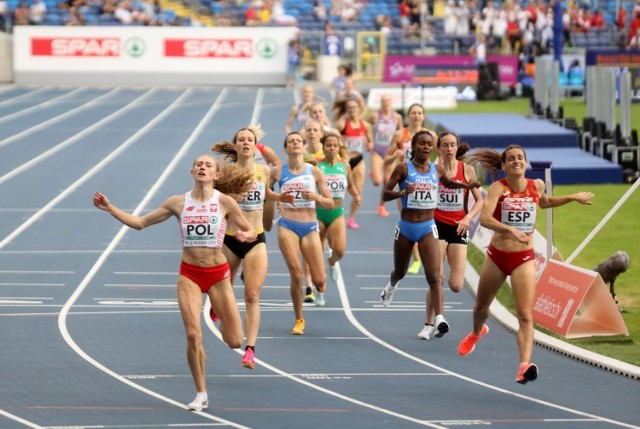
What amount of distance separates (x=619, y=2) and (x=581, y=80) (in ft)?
23.9

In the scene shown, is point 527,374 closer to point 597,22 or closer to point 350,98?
point 350,98

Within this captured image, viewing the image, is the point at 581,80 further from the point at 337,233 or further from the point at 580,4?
the point at 337,233

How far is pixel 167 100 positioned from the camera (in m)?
43.2

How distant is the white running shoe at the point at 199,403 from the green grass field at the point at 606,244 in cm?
390

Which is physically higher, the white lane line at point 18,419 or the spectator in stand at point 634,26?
the spectator in stand at point 634,26

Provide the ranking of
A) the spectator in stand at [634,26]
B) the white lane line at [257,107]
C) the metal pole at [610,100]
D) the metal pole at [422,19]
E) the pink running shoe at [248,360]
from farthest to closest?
1. the spectator in stand at [634,26]
2. the metal pole at [422,19]
3. the white lane line at [257,107]
4. the metal pole at [610,100]
5. the pink running shoe at [248,360]

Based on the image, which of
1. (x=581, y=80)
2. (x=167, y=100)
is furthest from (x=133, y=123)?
(x=581, y=80)

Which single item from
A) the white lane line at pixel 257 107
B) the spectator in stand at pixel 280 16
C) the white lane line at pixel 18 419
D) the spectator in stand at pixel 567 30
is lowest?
the white lane line at pixel 257 107

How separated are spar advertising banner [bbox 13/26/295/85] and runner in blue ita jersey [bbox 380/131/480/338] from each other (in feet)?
116

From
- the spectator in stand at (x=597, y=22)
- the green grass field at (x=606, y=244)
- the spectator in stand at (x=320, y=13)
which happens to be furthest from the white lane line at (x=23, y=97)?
the green grass field at (x=606, y=244)

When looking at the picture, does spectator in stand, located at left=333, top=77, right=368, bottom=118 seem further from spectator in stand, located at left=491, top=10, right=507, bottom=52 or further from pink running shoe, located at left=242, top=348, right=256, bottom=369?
spectator in stand, located at left=491, top=10, right=507, bottom=52

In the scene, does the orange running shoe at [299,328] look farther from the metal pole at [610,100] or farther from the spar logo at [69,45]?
the spar logo at [69,45]

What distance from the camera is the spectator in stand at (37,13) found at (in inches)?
1953

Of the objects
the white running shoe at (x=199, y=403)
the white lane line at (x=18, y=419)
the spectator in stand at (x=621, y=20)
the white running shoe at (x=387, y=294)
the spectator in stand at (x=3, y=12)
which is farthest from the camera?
the spectator in stand at (x=621, y=20)
